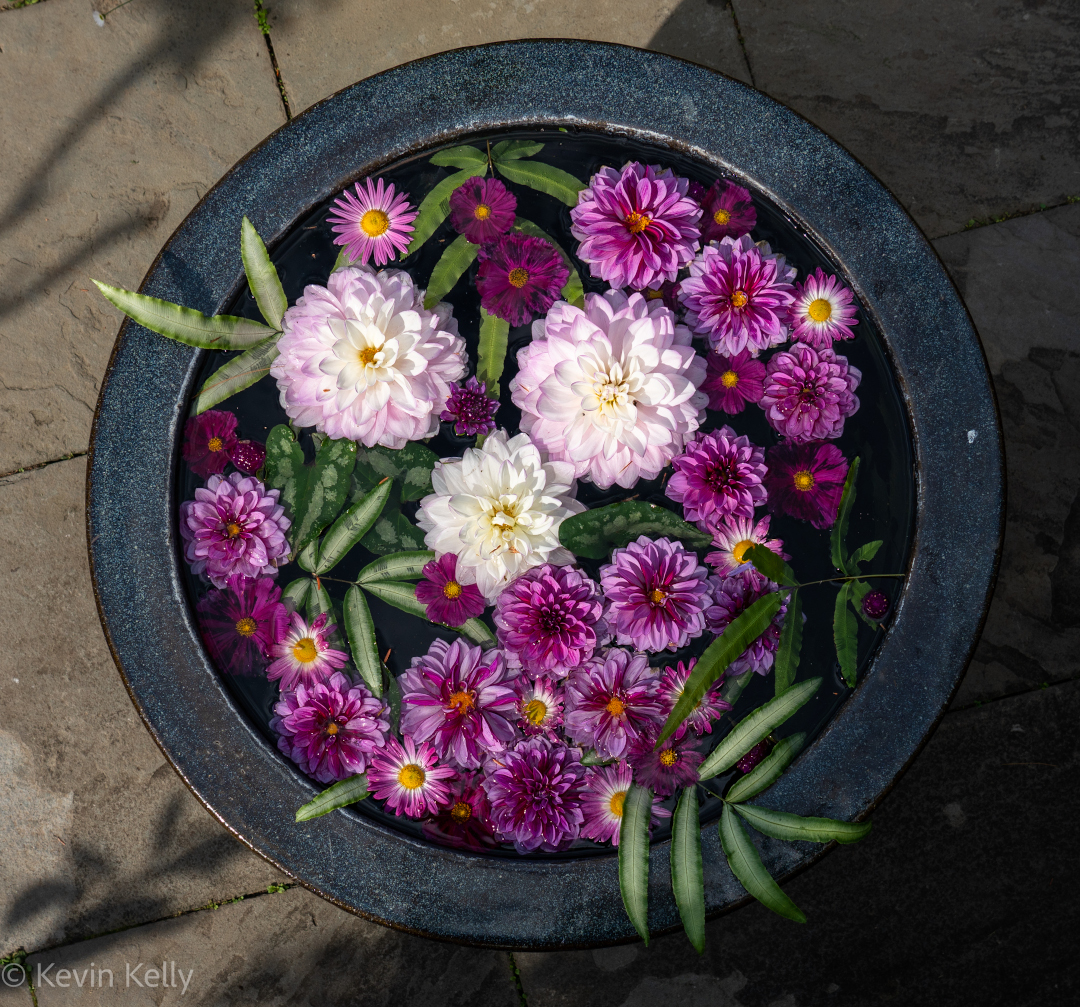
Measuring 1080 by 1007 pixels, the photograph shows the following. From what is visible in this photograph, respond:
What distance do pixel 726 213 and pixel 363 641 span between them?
93 centimetres

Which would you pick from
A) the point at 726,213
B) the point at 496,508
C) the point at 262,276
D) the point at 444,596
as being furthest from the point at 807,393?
the point at 262,276

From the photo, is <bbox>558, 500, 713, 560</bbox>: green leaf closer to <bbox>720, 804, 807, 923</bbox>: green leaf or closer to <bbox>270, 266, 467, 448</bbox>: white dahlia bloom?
<bbox>270, 266, 467, 448</bbox>: white dahlia bloom

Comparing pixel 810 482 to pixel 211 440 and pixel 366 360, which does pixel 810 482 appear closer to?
pixel 366 360

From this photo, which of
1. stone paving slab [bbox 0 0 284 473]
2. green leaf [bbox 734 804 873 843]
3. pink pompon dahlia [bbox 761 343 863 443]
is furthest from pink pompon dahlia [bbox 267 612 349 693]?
stone paving slab [bbox 0 0 284 473]

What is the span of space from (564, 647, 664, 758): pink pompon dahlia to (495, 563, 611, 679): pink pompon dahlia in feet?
0.13

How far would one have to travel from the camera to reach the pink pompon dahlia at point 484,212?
1259 millimetres

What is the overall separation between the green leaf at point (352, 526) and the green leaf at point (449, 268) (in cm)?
31

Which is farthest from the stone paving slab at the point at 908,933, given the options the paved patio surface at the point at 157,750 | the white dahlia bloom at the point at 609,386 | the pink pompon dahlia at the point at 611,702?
the white dahlia bloom at the point at 609,386

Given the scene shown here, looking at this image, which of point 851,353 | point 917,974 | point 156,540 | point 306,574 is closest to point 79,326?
point 156,540

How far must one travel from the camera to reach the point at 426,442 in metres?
1.26

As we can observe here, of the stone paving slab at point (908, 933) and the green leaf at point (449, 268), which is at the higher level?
the green leaf at point (449, 268)

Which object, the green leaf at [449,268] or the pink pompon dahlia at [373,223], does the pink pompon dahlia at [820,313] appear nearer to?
the green leaf at [449,268]

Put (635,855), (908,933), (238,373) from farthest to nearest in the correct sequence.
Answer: (908,933) < (238,373) < (635,855)

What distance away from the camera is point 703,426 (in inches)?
50.1
